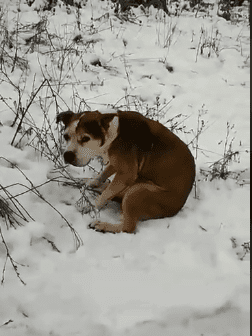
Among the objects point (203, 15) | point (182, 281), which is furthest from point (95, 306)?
point (203, 15)

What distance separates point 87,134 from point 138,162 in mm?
465

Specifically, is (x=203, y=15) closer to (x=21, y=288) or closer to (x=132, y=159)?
(x=132, y=159)

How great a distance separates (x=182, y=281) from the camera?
6.98 feet

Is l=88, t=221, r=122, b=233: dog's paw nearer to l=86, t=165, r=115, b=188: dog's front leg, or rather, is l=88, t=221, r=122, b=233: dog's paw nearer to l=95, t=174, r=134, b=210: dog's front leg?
l=95, t=174, r=134, b=210: dog's front leg

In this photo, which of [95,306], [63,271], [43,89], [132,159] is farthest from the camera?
[43,89]

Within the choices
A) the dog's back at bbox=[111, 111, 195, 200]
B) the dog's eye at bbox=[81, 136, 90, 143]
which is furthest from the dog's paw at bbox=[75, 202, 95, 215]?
the dog's eye at bbox=[81, 136, 90, 143]

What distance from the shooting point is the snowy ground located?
189cm

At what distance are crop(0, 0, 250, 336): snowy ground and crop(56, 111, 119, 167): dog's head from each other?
40 cm

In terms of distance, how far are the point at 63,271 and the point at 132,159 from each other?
864mm

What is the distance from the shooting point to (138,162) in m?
2.33

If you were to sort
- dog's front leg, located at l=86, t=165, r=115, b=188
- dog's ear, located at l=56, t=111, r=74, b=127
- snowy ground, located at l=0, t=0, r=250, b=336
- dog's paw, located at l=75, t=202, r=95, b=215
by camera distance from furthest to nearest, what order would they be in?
dog's front leg, located at l=86, t=165, r=115, b=188
dog's paw, located at l=75, t=202, r=95, b=215
dog's ear, located at l=56, t=111, r=74, b=127
snowy ground, located at l=0, t=0, r=250, b=336

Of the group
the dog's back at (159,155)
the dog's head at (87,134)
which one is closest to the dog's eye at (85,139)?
the dog's head at (87,134)

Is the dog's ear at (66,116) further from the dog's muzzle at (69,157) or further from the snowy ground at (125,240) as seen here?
the snowy ground at (125,240)

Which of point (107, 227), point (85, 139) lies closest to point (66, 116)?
point (85, 139)
